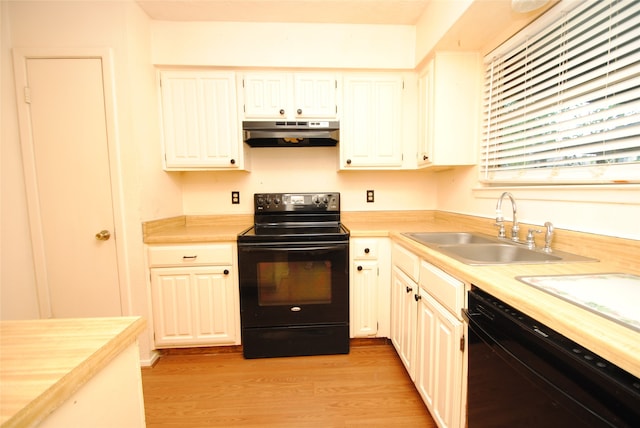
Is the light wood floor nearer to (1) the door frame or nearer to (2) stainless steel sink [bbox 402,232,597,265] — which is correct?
(1) the door frame

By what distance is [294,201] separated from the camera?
7.54 feet

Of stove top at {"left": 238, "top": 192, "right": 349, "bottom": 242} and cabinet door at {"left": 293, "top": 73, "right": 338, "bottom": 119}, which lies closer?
cabinet door at {"left": 293, "top": 73, "right": 338, "bottom": 119}

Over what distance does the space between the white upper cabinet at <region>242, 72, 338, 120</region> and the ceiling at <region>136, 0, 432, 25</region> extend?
390 mm

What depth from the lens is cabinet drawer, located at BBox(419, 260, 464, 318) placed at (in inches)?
41.3

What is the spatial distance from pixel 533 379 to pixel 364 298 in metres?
1.30

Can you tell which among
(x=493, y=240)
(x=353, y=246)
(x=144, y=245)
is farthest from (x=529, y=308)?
(x=144, y=245)

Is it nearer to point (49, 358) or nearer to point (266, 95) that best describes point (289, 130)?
point (266, 95)

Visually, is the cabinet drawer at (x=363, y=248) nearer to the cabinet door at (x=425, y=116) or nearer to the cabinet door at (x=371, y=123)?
the cabinet door at (x=371, y=123)

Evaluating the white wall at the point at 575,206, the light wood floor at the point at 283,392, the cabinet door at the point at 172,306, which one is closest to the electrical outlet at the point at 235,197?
the cabinet door at the point at 172,306

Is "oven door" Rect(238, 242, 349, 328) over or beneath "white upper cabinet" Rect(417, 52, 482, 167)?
beneath

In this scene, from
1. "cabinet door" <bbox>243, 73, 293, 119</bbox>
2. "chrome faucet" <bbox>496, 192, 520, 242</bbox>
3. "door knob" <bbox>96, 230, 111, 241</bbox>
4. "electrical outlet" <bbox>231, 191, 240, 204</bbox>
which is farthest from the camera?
"electrical outlet" <bbox>231, 191, 240, 204</bbox>

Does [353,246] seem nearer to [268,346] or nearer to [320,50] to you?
[268,346]

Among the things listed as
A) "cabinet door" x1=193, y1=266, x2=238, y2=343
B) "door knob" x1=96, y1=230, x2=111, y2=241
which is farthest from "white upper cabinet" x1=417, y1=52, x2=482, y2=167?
"door knob" x1=96, y1=230, x2=111, y2=241

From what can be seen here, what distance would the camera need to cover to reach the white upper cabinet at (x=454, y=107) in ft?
6.03
